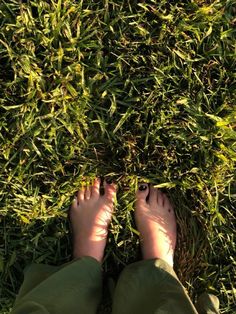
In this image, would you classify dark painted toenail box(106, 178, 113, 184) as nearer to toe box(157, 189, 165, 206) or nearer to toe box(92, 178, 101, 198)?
toe box(92, 178, 101, 198)

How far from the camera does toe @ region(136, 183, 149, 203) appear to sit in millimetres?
1749

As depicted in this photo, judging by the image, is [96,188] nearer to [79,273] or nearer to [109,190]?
[109,190]

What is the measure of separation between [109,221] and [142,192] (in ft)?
0.50

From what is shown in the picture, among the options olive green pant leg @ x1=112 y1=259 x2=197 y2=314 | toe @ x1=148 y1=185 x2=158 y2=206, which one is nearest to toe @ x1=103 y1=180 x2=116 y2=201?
toe @ x1=148 y1=185 x2=158 y2=206

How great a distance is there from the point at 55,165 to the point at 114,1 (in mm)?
559

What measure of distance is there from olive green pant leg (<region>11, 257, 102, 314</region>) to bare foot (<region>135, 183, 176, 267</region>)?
189 mm

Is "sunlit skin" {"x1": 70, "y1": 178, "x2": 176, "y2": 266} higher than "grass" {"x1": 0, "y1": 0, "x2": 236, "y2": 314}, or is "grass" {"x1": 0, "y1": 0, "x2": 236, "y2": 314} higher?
"grass" {"x1": 0, "y1": 0, "x2": 236, "y2": 314}

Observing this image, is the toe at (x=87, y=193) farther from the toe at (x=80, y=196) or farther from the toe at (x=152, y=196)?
the toe at (x=152, y=196)

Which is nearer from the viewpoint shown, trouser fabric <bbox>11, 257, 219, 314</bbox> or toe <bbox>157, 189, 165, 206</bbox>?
trouser fabric <bbox>11, 257, 219, 314</bbox>

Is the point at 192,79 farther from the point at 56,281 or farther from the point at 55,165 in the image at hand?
the point at 56,281

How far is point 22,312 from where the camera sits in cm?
145

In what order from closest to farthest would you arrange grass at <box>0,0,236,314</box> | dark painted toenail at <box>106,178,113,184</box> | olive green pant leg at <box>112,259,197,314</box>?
olive green pant leg at <box>112,259,197,314</box>, grass at <box>0,0,236,314</box>, dark painted toenail at <box>106,178,113,184</box>

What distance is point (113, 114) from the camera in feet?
5.48

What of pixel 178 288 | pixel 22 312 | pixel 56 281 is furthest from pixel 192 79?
pixel 22 312
